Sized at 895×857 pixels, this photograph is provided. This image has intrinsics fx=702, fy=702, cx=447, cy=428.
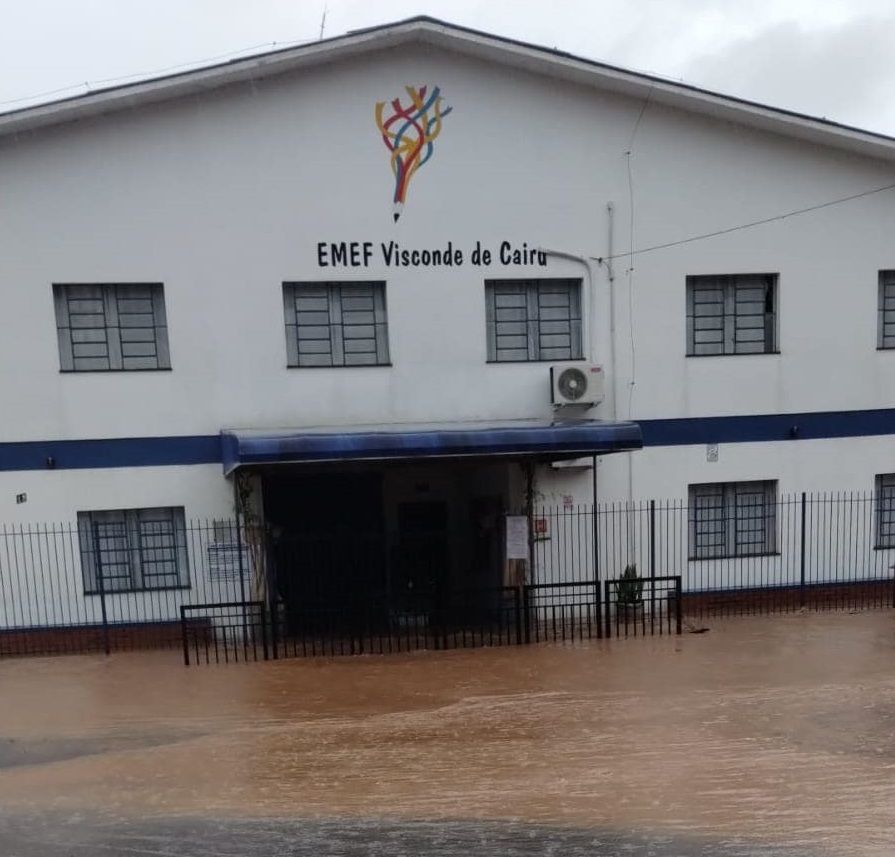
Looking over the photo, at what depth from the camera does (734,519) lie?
41.1 ft

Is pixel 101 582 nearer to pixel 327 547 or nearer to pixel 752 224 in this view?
pixel 327 547

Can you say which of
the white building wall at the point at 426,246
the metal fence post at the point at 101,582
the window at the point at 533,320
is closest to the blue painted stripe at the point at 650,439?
the white building wall at the point at 426,246

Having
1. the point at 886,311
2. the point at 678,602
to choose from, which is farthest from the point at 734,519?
the point at 886,311

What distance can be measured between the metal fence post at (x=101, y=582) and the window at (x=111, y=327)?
265cm

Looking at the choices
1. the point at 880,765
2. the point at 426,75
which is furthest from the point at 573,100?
the point at 880,765

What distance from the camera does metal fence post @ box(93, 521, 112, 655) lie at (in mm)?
10438

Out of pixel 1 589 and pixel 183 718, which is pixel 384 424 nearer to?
pixel 183 718

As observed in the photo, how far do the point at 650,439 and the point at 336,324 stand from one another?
5684 millimetres

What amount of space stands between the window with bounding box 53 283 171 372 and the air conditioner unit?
20.8 ft

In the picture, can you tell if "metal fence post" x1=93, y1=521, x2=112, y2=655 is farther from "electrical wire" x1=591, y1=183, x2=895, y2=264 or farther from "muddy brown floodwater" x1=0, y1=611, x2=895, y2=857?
"electrical wire" x1=591, y1=183, x2=895, y2=264

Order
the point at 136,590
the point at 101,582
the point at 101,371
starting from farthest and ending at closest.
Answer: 1. the point at 136,590
2. the point at 101,371
3. the point at 101,582

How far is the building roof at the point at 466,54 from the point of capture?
10.5m

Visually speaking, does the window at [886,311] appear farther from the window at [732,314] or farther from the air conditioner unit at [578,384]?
the air conditioner unit at [578,384]

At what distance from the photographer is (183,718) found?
7.66m
